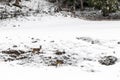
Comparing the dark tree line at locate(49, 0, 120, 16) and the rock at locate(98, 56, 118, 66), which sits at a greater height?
the dark tree line at locate(49, 0, 120, 16)

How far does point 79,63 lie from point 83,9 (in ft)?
62.5

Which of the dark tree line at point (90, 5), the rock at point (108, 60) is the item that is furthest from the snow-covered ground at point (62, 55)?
the dark tree line at point (90, 5)

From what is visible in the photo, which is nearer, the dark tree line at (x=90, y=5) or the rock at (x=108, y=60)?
the rock at (x=108, y=60)

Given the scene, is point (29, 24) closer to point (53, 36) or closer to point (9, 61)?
point (53, 36)

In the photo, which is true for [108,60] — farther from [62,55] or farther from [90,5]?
[90,5]

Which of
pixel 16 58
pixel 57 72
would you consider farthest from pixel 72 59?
pixel 16 58

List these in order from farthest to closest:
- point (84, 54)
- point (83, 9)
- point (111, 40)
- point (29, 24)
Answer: point (83, 9) < point (29, 24) < point (111, 40) < point (84, 54)

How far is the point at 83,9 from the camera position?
31.7m

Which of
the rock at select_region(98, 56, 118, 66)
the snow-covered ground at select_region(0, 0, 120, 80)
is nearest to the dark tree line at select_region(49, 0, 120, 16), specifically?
the snow-covered ground at select_region(0, 0, 120, 80)

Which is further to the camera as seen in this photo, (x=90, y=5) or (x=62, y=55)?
(x=90, y=5)

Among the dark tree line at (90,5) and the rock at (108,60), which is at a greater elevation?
the dark tree line at (90,5)

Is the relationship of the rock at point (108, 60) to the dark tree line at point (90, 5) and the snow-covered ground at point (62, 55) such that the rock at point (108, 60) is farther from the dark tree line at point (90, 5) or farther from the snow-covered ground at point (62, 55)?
the dark tree line at point (90, 5)

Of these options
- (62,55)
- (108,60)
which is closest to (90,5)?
(62,55)

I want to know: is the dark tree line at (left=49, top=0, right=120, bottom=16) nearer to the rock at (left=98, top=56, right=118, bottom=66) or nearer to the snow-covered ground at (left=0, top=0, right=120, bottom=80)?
the snow-covered ground at (left=0, top=0, right=120, bottom=80)
